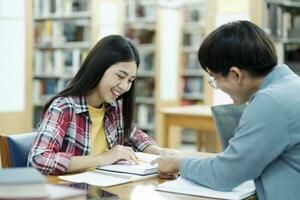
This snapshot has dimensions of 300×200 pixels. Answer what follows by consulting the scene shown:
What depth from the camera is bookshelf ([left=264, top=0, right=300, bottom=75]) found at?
197 inches

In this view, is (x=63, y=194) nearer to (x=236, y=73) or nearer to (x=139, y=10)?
(x=236, y=73)

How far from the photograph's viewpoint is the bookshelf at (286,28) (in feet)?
16.4

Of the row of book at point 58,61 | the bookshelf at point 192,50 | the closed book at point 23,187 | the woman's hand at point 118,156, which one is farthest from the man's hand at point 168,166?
the bookshelf at point 192,50

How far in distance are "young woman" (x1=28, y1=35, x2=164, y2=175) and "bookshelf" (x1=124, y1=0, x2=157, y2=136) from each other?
176 inches

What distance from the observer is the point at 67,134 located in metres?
1.92

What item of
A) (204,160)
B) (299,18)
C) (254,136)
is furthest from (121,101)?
(299,18)

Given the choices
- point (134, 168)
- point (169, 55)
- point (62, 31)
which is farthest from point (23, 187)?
point (62, 31)

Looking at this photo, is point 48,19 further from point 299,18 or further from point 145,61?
point 299,18

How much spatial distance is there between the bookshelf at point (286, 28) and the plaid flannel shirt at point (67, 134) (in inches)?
122

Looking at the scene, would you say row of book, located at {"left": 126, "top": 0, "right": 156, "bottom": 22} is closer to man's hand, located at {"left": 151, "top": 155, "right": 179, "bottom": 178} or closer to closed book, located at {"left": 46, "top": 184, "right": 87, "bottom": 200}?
man's hand, located at {"left": 151, "top": 155, "right": 179, "bottom": 178}

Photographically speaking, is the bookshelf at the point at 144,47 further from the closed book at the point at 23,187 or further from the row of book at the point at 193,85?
the closed book at the point at 23,187

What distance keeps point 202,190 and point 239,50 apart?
41 centimetres

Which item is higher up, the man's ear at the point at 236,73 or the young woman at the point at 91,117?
the man's ear at the point at 236,73

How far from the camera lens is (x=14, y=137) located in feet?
6.37
